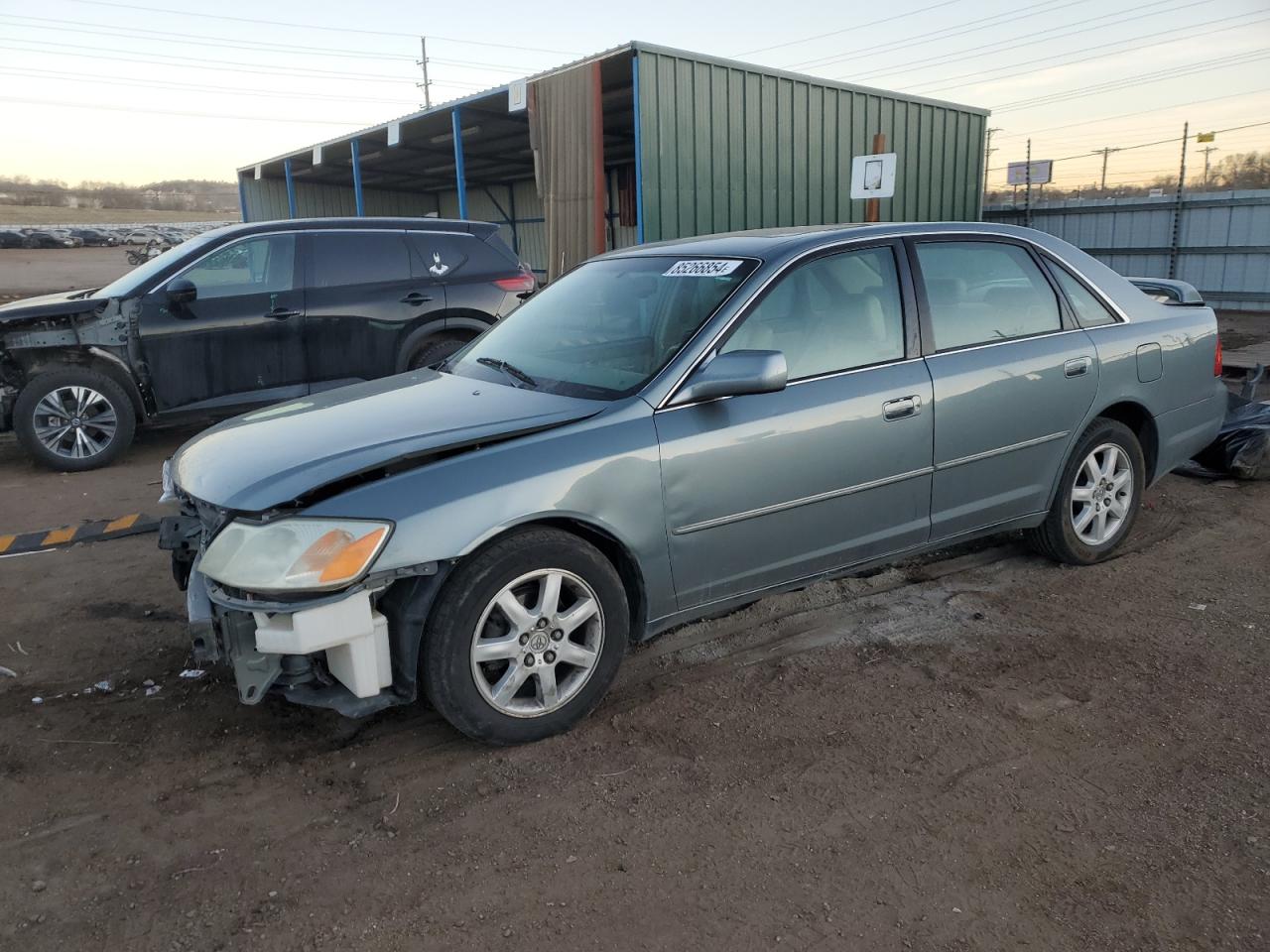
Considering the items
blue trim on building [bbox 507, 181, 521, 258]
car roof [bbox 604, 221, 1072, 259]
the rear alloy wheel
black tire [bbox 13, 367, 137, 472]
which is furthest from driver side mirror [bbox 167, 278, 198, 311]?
blue trim on building [bbox 507, 181, 521, 258]

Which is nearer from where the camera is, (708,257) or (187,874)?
(187,874)

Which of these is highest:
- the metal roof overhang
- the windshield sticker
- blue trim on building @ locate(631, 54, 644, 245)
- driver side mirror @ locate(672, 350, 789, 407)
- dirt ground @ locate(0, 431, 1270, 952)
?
the metal roof overhang

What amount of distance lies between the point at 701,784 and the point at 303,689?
127cm

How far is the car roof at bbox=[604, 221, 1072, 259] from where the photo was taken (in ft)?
12.1

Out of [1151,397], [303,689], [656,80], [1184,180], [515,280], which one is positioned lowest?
[303,689]

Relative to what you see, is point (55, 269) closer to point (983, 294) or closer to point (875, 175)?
point (875, 175)

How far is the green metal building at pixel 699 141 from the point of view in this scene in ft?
40.9

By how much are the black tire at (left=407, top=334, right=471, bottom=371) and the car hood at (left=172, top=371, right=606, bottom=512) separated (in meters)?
4.12

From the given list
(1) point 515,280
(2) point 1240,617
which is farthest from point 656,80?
(2) point 1240,617

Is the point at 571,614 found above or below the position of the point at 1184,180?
below

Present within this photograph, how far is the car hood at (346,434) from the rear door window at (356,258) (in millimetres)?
Answer: 4121

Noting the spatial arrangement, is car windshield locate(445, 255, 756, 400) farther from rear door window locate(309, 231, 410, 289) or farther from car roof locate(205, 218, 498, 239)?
car roof locate(205, 218, 498, 239)

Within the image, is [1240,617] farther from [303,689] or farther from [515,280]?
[515,280]

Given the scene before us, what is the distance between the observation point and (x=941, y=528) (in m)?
4.00
